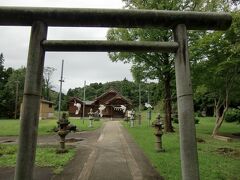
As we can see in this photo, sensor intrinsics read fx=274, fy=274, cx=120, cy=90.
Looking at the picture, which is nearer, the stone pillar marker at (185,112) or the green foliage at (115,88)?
the stone pillar marker at (185,112)

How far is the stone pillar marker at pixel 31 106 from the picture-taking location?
4055 mm

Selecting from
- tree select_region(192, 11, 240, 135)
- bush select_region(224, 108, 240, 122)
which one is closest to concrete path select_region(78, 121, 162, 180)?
tree select_region(192, 11, 240, 135)

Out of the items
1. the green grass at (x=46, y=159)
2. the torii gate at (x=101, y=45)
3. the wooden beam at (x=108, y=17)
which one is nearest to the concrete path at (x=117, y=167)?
the green grass at (x=46, y=159)

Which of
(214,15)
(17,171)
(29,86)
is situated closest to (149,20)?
(214,15)

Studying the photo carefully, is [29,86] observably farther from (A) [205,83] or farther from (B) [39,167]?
(A) [205,83]

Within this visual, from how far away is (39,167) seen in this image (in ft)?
29.8

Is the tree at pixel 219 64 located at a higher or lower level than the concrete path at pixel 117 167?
higher

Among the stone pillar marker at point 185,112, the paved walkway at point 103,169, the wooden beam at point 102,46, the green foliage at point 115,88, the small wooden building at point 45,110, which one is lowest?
the paved walkway at point 103,169

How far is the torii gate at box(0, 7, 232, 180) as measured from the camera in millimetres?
4125

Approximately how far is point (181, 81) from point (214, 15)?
1206 millimetres

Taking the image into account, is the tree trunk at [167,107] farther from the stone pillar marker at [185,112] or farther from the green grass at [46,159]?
the stone pillar marker at [185,112]

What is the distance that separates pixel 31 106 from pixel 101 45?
4.83 feet

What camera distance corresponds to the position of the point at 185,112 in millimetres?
4258

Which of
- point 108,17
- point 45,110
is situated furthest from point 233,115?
point 108,17
